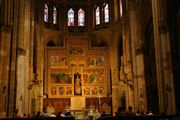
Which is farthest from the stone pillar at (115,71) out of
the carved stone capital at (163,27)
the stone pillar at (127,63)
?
the carved stone capital at (163,27)

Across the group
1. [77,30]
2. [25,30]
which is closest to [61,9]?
[77,30]

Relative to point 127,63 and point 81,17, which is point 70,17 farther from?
point 127,63

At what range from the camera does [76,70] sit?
4316cm

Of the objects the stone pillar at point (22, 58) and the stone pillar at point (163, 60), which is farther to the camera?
the stone pillar at point (22, 58)

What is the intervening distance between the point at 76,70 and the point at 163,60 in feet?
70.7

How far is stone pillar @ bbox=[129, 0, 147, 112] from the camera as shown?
98.7 feet

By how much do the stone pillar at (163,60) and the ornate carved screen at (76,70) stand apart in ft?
64.7

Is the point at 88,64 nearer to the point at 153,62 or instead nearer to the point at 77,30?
the point at 77,30

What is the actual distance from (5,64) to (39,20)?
21.2 meters

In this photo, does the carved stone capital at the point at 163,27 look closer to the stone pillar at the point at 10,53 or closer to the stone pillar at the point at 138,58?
the stone pillar at the point at 138,58

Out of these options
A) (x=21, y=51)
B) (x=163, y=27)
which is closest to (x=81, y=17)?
(x=21, y=51)

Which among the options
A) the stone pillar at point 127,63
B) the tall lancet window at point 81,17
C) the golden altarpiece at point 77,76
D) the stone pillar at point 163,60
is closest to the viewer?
the stone pillar at point 163,60

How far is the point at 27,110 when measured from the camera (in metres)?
30.4

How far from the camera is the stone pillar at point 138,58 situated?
98.7ft
